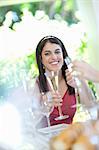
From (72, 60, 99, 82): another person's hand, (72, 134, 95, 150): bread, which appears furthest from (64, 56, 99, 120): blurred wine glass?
(72, 134, 95, 150): bread

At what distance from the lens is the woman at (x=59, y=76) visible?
3.52 feet

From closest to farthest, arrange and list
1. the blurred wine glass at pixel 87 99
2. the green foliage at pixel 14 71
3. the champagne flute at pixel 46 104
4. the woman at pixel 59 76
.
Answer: the blurred wine glass at pixel 87 99 < the champagne flute at pixel 46 104 < the woman at pixel 59 76 < the green foliage at pixel 14 71

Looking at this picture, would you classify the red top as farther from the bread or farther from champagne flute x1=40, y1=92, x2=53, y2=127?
the bread

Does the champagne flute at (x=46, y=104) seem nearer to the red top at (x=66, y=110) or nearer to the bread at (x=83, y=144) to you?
the red top at (x=66, y=110)

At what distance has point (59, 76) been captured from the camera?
3.89ft

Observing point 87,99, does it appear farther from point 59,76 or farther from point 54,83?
point 59,76

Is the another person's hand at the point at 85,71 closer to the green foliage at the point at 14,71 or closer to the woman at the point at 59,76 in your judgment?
the woman at the point at 59,76

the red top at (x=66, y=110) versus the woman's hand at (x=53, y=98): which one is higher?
the woman's hand at (x=53, y=98)

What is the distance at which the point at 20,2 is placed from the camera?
1.73 meters

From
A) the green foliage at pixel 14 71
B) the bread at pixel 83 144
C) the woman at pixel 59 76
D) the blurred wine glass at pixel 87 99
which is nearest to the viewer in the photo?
the bread at pixel 83 144

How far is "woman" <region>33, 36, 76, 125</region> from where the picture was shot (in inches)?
42.2

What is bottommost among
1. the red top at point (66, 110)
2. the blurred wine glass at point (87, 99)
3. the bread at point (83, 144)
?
the red top at point (66, 110)

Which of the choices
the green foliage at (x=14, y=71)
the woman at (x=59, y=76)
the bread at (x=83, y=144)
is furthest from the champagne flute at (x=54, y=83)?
the green foliage at (x=14, y=71)

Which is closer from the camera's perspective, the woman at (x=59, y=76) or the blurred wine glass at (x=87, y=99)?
the blurred wine glass at (x=87, y=99)
